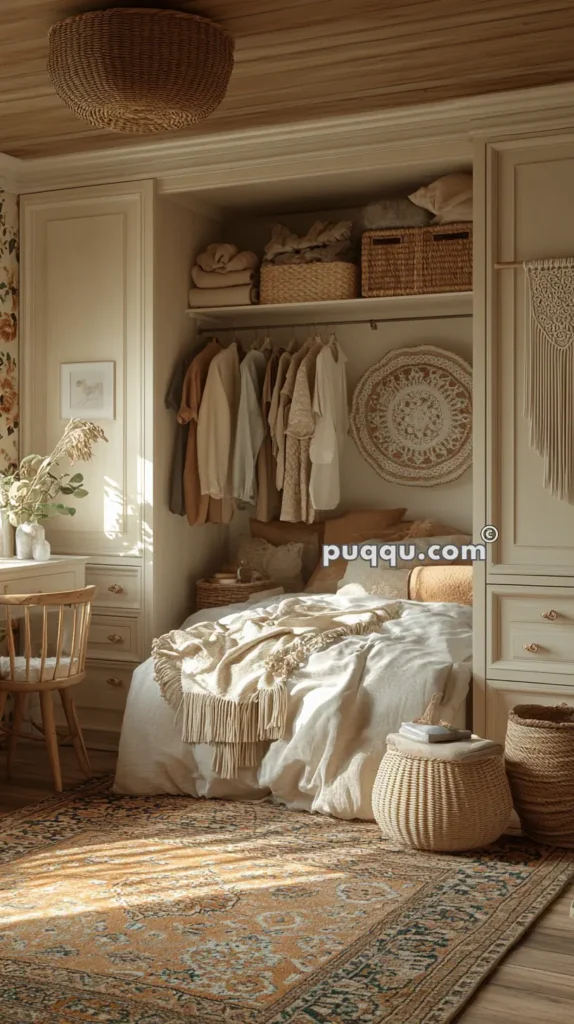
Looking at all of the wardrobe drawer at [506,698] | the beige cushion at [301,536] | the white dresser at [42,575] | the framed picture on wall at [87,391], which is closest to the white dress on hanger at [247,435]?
the beige cushion at [301,536]

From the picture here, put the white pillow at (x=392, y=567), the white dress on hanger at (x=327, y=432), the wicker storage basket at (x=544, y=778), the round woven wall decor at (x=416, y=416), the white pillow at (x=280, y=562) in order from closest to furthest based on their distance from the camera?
the wicker storage basket at (x=544, y=778), the white pillow at (x=392, y=567), the white dress on hanger at (x=327, y=432), the round woven wall decor at (x=416, y=416), the white pillow at (x=280, y=562)

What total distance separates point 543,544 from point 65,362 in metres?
2.40

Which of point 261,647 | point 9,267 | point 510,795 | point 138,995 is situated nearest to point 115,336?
point 9,267

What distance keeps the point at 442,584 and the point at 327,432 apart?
92 centimetres

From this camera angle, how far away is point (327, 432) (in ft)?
17.2

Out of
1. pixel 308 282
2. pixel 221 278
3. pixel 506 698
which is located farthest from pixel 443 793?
pixel 221 278

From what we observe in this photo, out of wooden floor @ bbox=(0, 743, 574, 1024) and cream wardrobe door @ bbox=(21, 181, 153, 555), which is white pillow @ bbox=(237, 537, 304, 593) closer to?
cream wardrobe door @ bbox=(21, 181, 153, 555)

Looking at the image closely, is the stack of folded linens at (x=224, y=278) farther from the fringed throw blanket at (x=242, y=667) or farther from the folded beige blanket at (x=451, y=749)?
the folded beige blanket at (x=451, y=749)

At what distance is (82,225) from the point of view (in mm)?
5227

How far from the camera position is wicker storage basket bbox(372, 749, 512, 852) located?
353 cm

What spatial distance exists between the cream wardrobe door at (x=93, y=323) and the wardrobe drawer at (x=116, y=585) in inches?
3.3

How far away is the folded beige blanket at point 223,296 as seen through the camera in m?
5.35

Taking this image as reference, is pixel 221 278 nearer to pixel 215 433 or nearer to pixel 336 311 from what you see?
pixel 336 311

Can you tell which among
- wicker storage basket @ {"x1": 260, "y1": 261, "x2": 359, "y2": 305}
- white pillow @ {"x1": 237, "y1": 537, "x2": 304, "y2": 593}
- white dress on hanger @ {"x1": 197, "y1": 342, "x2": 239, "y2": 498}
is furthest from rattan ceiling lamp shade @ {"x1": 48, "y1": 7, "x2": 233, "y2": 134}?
white pillow @ {"x1": 237, "y1": 537, "x2": 304, "y2": 593}
